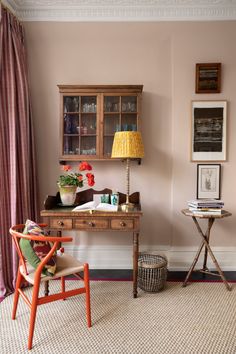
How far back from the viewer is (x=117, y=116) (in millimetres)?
2994

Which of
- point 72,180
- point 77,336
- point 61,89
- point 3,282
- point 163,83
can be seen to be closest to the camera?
point 77,336

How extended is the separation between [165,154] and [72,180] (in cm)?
122

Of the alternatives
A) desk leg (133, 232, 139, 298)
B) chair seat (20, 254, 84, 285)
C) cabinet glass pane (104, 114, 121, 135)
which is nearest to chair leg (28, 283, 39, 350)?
chair seat (20, 254, 84, 285)

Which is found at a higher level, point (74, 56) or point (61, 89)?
point (74, 56)

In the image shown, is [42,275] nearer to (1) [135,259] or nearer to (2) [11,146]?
(1) [135,259]

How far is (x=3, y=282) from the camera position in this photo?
2518 millimetres

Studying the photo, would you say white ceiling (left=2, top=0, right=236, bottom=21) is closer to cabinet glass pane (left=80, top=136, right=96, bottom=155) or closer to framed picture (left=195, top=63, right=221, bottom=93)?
framed picture (left=195, top=63, right=221, bottom=93)

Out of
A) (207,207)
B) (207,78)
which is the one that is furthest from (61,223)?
(207,78)

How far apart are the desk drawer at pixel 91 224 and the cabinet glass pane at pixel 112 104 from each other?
1315 mm

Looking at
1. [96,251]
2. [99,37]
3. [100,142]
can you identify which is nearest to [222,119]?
[100,142]

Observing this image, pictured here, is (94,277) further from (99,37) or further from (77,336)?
(99,37)

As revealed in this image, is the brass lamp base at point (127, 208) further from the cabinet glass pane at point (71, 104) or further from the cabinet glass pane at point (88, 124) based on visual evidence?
the cabinet glass pane at point (71, 104)

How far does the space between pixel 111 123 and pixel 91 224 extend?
1.24 m

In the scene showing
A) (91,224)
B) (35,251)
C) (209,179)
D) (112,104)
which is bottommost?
(35,251)
